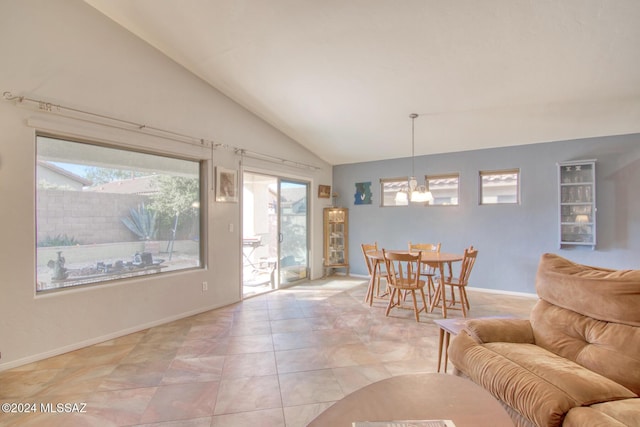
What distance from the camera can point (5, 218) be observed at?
2.51 meters

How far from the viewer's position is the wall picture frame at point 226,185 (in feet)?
13.7

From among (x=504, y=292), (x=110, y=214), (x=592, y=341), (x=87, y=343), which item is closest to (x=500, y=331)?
(x=592, y=341)

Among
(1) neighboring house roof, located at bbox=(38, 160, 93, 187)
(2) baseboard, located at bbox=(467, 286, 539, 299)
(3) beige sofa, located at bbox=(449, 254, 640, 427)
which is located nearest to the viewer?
(3) beige sofa, located at bbox=(449, 254, 640, 427)

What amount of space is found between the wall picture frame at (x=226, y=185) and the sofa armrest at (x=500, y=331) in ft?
11.1

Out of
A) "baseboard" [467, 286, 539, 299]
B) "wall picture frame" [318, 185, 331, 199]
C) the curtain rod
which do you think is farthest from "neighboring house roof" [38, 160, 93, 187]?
"baseboard" [467, 286, 539, 299]

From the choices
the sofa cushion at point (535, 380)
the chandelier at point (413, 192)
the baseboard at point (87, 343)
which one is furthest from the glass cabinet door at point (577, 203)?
the baseboard at point (87, 343)

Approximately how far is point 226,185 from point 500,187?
14.8 feet

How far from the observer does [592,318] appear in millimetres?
1829

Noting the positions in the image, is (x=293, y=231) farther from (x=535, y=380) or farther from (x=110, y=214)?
(x=535, y=380)

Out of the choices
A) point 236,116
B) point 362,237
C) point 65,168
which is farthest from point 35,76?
point 362,237

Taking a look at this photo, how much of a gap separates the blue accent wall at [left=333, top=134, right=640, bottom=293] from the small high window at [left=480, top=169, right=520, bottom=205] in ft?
0.35

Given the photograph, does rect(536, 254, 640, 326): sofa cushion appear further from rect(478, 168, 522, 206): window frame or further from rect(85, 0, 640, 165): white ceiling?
rect(478, 168, 522, 206): window frame

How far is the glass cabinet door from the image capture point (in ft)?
14.1

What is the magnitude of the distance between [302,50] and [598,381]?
137 inches
